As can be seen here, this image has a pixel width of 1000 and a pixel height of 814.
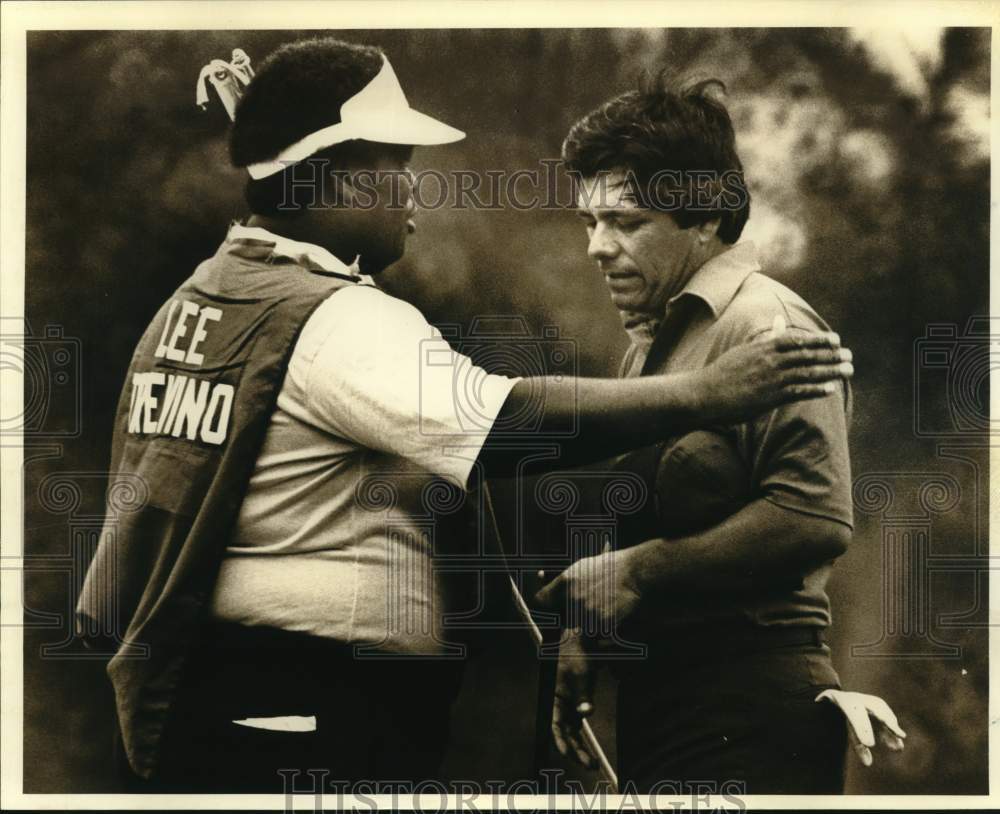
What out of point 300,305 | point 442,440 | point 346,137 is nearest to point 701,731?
point 442,440

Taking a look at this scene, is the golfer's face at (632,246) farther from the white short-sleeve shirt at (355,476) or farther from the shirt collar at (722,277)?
the white short-sleeve shirt at (355,476)

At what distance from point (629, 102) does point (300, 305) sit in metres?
1.28

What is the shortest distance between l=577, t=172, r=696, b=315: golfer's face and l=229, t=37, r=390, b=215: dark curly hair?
0.77 metres

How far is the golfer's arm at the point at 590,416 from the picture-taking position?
10.7 feet

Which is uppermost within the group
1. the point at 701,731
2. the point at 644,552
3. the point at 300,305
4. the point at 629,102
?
the point at 629,102

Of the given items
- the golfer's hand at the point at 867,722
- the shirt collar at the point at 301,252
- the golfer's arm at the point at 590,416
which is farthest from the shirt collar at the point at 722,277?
the golfer's hand at the point at 867,722

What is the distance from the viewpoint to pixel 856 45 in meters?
3.57

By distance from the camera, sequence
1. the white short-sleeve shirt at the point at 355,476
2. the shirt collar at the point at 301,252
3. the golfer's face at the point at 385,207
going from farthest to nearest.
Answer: the golfer's face at the point at 385,207
the shirt collar at the point at 301,252
the white short-sleeve shirt at the point at 355,476

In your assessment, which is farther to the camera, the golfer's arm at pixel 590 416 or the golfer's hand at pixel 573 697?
the golfer's hand at pixel 573 697

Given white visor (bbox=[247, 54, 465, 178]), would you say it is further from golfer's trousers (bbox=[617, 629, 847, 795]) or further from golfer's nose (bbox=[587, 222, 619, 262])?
golfer's trousers (bbox=[617, 629, 847, 795])

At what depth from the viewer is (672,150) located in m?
3.45

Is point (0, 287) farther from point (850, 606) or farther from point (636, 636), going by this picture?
point (850, 606)

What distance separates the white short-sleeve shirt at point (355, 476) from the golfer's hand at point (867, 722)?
4.63 ft

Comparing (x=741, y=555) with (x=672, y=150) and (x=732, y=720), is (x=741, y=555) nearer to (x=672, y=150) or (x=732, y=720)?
(x=732, y=720)
